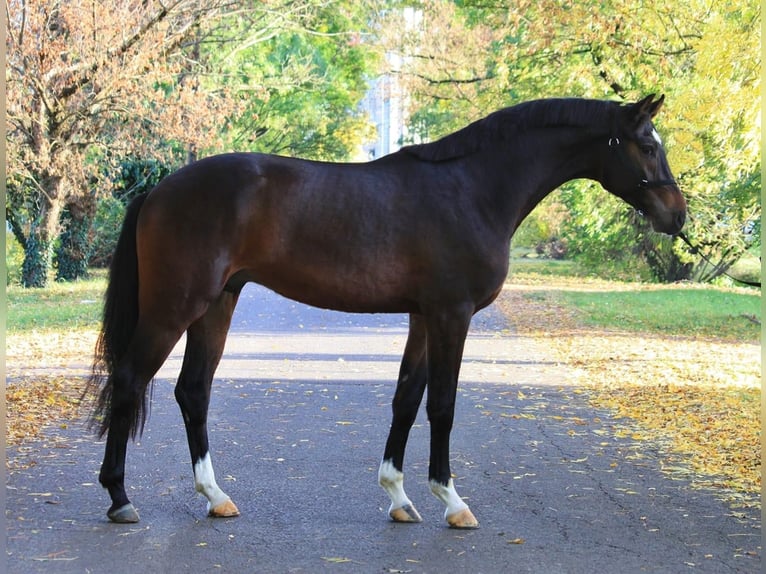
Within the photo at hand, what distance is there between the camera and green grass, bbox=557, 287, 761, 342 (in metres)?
17.5

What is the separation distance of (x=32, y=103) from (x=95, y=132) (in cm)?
211

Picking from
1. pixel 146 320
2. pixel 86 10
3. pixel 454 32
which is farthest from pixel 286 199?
pixel 454 32

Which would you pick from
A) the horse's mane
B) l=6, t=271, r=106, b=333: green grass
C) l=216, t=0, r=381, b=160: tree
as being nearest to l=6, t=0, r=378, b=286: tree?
l=6, t=271, r=106, b=333: green grass

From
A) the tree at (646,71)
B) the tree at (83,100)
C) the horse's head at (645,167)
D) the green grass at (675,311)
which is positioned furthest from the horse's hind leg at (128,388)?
the tree at (83,100)

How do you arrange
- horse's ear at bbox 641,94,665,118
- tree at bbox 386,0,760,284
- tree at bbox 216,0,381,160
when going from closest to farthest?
horse's ear at bbox 641,94,665,118
tree at bbox 386,0,760,284
tree at bbox 216,0,381,160

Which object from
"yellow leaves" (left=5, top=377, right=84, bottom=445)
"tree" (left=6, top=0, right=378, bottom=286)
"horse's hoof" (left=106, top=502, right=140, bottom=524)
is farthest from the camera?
"tree" (left=6, top=0, right=378, bottom=286)

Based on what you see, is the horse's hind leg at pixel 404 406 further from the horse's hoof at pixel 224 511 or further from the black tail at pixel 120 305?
the black tail at pixel 120 305

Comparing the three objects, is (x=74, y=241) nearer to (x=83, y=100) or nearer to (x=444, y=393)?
(x=83, y=100)

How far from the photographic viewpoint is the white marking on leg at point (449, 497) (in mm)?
5523

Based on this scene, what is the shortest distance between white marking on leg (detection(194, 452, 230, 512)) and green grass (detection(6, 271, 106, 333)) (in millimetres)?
11053

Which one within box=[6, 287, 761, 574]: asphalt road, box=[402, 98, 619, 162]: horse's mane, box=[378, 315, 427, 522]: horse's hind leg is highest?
box=[402, 98, 619, 162]: horse's mane

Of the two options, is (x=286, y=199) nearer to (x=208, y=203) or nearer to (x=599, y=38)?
(x=208, y=203)

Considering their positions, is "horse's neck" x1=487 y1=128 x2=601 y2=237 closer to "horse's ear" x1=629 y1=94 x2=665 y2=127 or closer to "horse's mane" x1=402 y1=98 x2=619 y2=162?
"horse's mane" x1=402 y1=98 x2=619 y2=162

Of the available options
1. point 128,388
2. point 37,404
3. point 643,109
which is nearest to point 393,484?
point 128,388
